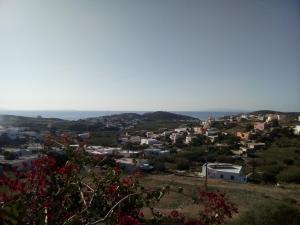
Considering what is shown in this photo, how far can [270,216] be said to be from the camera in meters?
10.2

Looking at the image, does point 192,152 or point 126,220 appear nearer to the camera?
point 126,220

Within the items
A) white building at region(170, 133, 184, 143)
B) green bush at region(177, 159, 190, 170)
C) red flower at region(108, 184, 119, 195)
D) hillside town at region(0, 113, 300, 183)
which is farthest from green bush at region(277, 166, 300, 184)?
white building at region(170, 133, 184, 143)

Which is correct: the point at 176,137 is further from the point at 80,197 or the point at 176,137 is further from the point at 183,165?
the point at 80,197

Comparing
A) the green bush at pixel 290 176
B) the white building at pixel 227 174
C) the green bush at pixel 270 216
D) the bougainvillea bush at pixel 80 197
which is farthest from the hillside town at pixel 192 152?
the bougainvillea bush at pixel 80 197

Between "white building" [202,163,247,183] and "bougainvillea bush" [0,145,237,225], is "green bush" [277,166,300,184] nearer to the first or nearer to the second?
"white building" [202,163,247,183]

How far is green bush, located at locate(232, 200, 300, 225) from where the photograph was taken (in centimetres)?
1011

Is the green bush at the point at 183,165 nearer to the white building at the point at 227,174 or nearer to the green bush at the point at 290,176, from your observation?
the white building at the point at 227,174

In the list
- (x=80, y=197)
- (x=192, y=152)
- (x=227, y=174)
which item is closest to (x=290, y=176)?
(x=227, y=174)

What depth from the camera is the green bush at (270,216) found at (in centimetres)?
1011

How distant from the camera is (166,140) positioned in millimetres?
57094

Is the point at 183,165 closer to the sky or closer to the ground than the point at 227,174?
closer to the ground

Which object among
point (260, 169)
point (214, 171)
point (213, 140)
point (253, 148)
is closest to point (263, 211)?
point (214, 171)

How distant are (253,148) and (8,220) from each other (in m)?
42.1

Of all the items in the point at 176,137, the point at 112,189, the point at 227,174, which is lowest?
the point at 227,174
